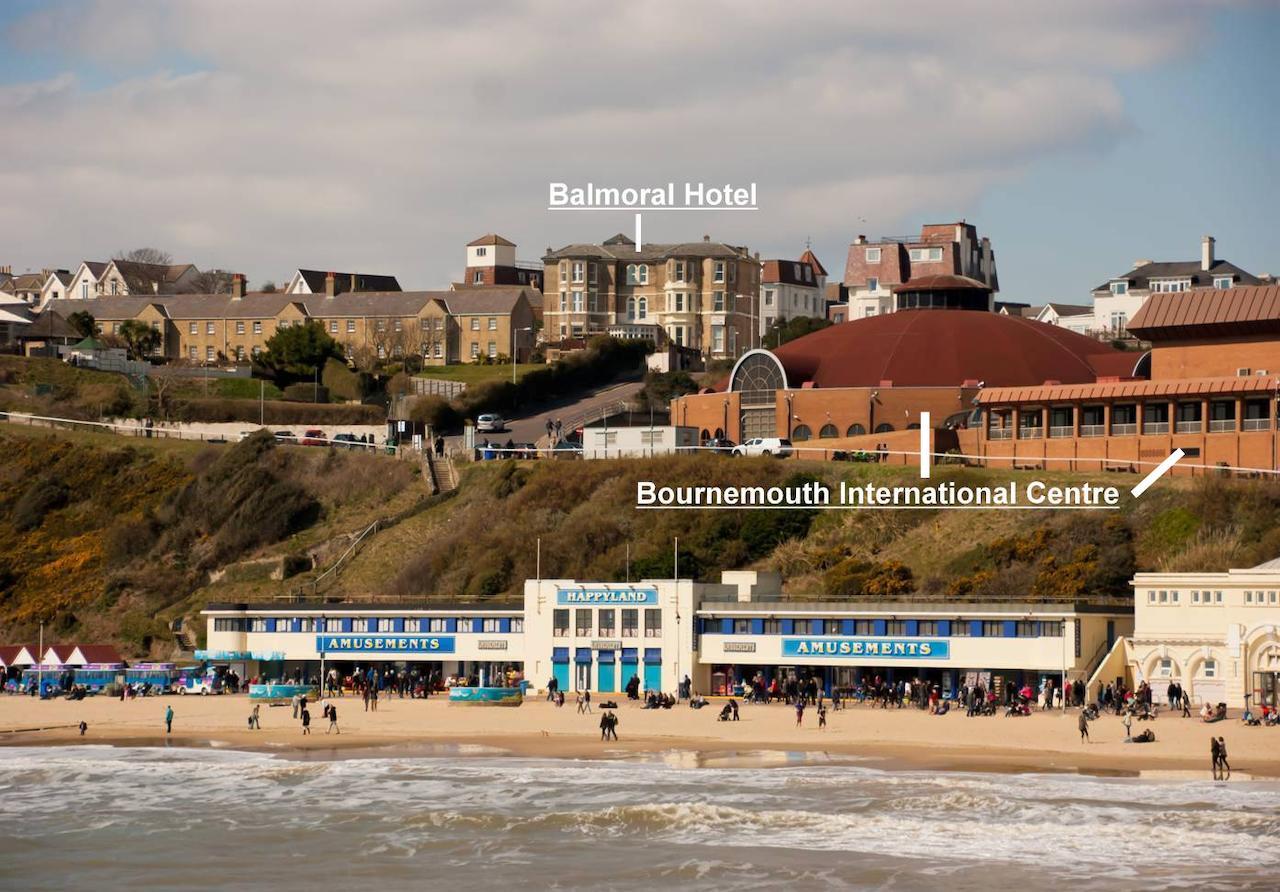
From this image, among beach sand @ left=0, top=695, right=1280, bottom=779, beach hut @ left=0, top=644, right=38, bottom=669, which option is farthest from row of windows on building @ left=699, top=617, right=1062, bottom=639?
beach hut @ left=0, top=644, right=38, bottom=669

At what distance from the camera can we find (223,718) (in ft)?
221

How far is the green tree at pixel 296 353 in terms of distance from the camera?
130500mm

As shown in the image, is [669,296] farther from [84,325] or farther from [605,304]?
[84,325]

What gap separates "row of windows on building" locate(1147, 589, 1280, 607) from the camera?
2354 inches

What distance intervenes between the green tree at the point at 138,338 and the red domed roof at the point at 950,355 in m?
57.6

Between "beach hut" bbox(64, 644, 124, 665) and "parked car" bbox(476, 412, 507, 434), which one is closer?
"beach hut" bbox(64, 644, 124, 665)

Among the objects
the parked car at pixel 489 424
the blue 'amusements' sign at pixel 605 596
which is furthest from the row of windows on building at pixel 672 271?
the blue 'amusements' sign at pixel 605 596

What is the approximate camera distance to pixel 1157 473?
76500mm

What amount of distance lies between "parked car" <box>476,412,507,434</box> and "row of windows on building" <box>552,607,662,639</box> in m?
42.8

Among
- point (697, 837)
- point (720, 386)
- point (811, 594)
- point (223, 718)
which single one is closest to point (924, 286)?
point (720, 386)

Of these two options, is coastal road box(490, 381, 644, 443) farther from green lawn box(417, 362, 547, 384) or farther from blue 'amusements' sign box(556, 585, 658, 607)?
blue 'amusements' sign box(556, 585, 658, 607)

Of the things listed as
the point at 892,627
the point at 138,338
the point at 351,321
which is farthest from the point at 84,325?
the point at 892,627

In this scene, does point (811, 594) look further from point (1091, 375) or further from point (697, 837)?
point (697, 837)

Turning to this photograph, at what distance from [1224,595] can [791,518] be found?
1083 inches
